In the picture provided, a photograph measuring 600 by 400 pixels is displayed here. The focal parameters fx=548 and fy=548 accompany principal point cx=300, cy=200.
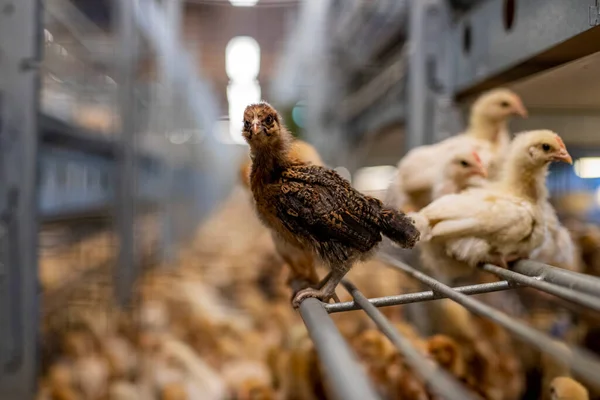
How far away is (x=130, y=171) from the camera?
2518mm

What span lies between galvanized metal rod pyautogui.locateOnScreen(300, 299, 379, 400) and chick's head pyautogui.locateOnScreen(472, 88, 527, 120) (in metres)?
0.70

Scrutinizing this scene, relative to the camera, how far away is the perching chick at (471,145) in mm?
1080

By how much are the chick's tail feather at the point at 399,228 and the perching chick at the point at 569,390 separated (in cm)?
41

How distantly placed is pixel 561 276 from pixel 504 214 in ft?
0.59

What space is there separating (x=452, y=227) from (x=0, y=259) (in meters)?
1.12

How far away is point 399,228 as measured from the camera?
0.75 m

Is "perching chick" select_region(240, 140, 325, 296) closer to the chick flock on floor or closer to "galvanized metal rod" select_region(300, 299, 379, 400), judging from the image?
the chick flock on floor

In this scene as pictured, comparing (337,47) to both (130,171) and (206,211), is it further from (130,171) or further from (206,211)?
(206,211)

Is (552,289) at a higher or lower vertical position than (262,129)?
lower

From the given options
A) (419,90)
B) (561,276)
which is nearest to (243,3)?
(419,90)

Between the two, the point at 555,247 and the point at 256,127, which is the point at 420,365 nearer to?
the point at 256,127

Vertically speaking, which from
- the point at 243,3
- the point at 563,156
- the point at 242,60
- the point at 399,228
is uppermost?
the point at 243,3

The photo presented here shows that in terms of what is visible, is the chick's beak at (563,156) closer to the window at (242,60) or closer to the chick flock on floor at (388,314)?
the chick flock on floor at (388,314)

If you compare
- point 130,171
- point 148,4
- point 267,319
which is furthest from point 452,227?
point 148,4
